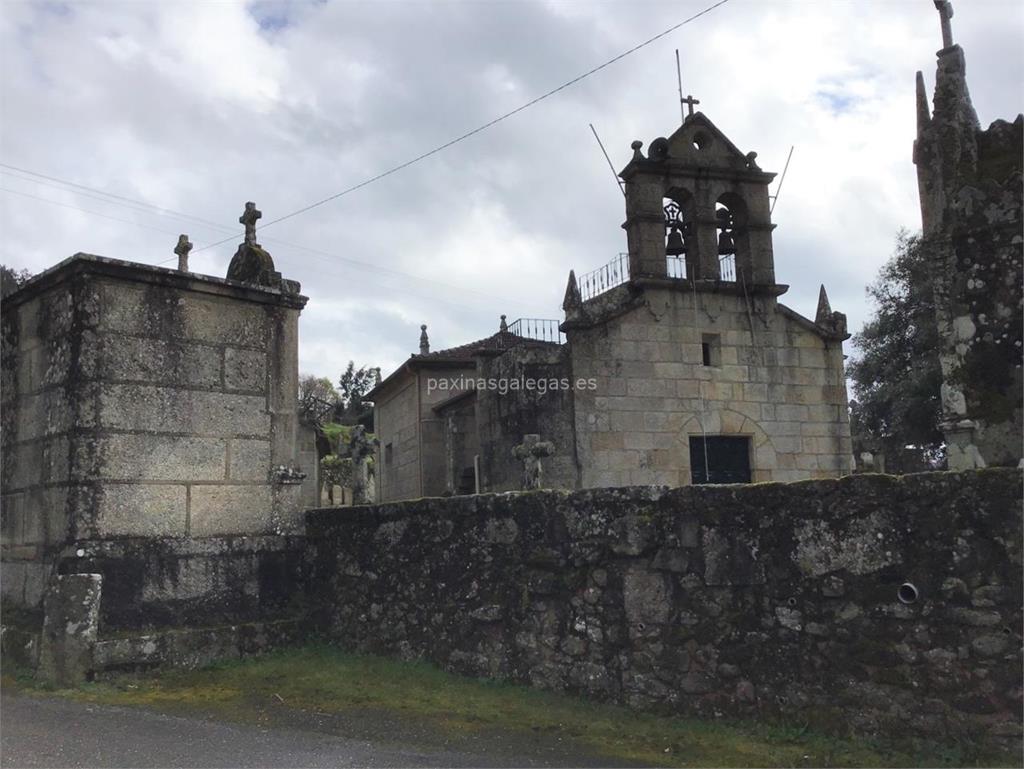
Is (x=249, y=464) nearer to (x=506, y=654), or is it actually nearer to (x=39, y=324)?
(x=39, y=324)

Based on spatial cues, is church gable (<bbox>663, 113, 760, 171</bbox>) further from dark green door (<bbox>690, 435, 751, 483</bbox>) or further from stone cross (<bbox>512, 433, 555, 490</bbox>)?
stone cross (<bbox>512, 433, 555, 490</bbox>)

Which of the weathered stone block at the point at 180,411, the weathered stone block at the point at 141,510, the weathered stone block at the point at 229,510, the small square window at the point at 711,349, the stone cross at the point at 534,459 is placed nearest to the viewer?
the weathered stone block at the point at 141,510

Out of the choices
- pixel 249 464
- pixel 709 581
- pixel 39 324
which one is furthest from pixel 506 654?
pixel 39 324

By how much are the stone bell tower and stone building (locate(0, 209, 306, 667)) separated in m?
7.70

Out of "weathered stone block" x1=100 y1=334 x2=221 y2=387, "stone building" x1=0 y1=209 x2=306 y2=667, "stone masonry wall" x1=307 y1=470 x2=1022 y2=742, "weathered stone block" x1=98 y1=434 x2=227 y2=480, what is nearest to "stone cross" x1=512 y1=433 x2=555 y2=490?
"stone building" x1=0 y1=209 x2=306 y2=667

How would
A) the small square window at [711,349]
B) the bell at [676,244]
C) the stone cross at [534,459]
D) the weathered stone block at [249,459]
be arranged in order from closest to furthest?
the weathered stone block at [249,459], the stone cross at [534,459], the small square window at [711,349], the bell at [676,244]

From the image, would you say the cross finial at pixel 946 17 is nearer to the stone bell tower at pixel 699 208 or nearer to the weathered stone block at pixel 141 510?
the stone bell tower at pixel 699 208

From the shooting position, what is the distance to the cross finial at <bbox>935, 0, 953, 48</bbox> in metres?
7.52

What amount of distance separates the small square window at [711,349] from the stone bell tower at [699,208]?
108 centimetres

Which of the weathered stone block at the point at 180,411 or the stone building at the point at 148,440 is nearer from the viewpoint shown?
the stone building at the point at 148,440

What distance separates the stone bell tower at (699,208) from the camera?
47.0 feet

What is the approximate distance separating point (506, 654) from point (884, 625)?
283cm

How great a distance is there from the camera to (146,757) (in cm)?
473

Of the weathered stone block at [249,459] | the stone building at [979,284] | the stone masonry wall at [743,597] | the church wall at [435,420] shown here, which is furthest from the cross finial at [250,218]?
the church wall at [435,420]
